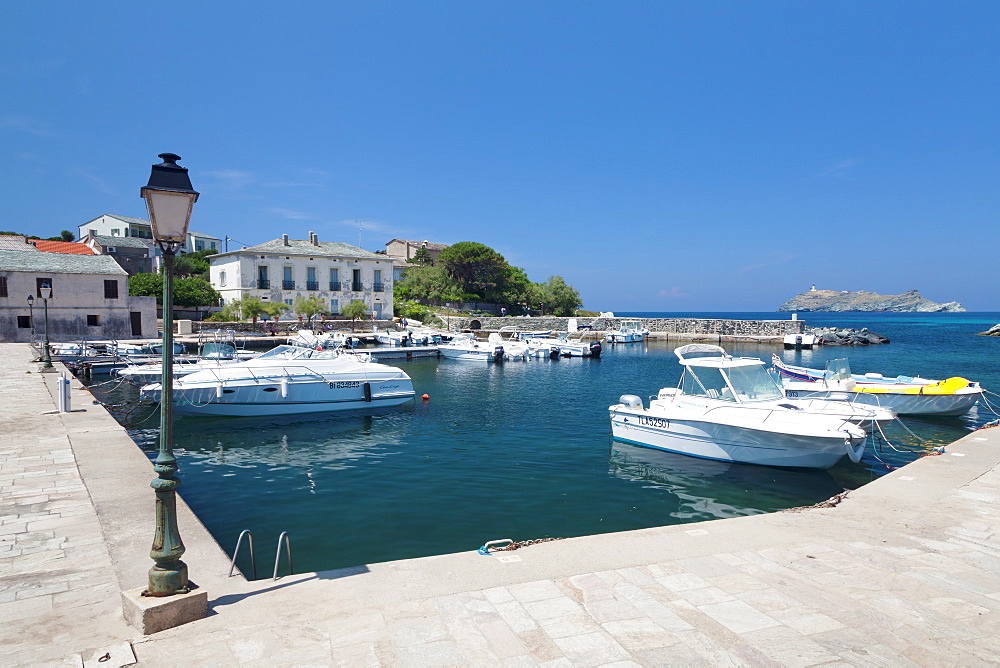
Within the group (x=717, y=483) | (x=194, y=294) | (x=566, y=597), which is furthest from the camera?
(x=194, y=294)

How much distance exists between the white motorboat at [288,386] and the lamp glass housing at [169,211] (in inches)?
579

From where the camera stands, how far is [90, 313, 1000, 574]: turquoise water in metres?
9.53

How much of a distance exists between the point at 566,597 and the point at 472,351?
3453 cm

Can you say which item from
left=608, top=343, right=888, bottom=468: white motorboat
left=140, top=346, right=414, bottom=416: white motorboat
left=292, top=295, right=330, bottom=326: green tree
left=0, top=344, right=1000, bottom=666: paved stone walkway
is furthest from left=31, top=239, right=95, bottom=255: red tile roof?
left=608, top=343, right=888, bottom=468: white motorboat

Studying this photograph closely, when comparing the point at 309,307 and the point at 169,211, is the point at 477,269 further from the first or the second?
the point at 169,211

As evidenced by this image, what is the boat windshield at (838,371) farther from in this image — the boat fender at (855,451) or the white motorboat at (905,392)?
the boat fender at (855,451)

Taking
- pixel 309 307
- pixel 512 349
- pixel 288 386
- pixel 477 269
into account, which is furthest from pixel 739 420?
pixel 477 269

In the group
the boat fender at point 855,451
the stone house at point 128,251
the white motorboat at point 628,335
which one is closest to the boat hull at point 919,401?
the boat fender at point 855,451

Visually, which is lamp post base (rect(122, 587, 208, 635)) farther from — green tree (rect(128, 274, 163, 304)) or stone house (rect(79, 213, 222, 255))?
stone house (rect(79, 213, 222, 255))

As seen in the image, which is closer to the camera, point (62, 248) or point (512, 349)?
point (512, 349)

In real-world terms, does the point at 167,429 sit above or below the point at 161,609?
above

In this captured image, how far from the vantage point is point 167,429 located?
4.96 metres

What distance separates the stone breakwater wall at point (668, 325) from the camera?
64938mm

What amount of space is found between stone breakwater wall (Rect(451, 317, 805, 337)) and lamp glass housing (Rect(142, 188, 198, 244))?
Answer: 62840mm
